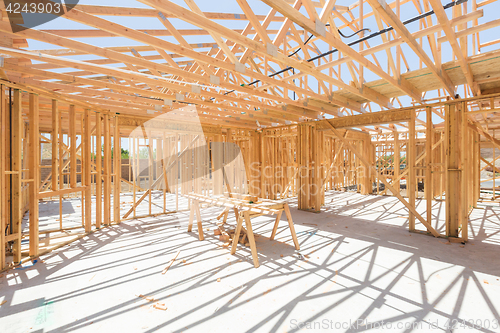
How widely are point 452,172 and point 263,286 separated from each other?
5763 mm

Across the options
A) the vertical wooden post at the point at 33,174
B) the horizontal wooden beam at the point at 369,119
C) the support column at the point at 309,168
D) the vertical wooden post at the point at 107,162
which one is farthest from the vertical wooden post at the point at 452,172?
the vertical wooden post at the point at 33,174

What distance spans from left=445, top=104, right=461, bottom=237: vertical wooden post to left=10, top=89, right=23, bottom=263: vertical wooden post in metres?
9.55

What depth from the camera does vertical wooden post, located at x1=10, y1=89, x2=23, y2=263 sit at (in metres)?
4.35

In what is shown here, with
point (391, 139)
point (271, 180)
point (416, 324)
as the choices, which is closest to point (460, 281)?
point (416, 324)

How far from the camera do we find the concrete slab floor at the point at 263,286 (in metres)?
2.81

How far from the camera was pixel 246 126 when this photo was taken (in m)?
10.5

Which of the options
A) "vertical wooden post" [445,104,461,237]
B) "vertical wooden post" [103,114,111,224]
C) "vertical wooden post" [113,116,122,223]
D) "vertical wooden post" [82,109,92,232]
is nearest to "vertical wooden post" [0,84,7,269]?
"vertical wooden post" [82,109,92,232]

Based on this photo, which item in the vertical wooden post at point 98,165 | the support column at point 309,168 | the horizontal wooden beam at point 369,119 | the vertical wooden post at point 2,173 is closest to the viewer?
the vertical wooden post at point 2,173

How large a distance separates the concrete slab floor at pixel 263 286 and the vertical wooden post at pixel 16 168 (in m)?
0.55

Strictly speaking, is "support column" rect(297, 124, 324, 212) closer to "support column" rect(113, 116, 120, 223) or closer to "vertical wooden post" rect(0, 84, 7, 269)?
"support column" rect(113, 116, 120, 223)

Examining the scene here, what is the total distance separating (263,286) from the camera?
3.59 m

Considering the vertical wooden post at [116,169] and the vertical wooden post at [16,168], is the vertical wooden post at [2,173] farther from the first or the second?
the vertical wooden post at [116,169]

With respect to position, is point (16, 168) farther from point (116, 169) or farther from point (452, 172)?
point (452, 172)

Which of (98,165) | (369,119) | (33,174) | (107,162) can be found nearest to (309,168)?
(369,119)
